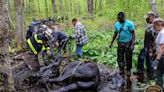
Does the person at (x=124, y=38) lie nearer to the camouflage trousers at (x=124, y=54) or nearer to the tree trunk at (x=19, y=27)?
the camouflage trousers at (x=124, y=54)

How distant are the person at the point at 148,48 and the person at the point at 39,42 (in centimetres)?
273

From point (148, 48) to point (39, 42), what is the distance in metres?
3.12

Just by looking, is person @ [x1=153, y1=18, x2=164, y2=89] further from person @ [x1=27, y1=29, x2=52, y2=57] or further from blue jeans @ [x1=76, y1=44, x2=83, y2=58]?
blue jeans @ [x1=76, y1=44, x2=83, y2=58]

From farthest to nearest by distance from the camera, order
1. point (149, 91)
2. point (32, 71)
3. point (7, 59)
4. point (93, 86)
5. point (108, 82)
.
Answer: point (32, 71) → point (108, 82) → point (93, 86) → point (7, 59) → point (149, 91)

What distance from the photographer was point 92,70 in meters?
7.01

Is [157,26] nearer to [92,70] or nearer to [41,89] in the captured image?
A: [92,70]

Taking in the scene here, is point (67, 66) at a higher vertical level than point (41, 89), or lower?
higher

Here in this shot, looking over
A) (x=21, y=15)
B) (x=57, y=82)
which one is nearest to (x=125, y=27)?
(x=57, y=82)

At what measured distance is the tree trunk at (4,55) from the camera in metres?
5.95

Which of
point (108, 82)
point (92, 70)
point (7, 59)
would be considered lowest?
point (108, 82)

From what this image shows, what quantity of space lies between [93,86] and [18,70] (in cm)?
269

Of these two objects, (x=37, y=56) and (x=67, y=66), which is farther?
(x=37, y=56)

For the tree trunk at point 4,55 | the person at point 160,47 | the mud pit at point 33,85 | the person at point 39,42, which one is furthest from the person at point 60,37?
the person at point 160,47

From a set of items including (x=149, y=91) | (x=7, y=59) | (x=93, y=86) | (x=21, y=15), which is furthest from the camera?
(x=21, y=15)
